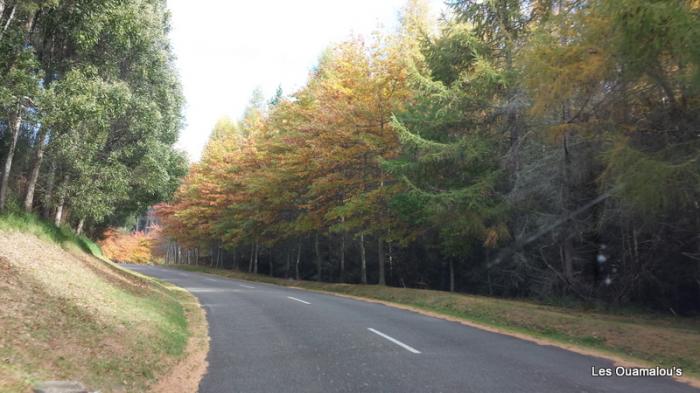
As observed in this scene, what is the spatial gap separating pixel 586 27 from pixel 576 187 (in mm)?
6399

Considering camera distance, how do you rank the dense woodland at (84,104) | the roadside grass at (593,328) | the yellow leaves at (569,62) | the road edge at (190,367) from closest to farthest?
the road edge at (190,367)
the roadside grass at (593,328)
the yellow leaves at (569,62)
the dense woodland at (84,104)

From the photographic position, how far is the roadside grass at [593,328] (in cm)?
896

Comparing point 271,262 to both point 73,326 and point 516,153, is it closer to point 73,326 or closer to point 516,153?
point 516,153

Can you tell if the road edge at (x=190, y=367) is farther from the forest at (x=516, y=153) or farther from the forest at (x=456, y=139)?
the forest at (x=516, y=153)

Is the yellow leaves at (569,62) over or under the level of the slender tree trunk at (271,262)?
over

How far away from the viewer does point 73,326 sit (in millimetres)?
7520

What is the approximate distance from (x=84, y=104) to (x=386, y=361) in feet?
32.1

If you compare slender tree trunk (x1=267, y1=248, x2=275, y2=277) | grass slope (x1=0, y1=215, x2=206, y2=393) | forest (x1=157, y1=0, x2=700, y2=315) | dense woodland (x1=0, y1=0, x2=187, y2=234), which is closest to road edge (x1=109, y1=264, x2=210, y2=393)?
grass slope (x1=0, y1=215, x2=206, y2=393)

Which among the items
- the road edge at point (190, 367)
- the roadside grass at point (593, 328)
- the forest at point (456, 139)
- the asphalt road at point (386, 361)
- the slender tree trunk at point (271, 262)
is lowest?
the road edge at point (190, 367)

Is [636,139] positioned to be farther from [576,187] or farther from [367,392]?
[367,392]

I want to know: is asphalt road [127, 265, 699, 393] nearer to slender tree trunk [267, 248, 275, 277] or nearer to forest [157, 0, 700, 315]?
forest [157, 0, 700, 315]

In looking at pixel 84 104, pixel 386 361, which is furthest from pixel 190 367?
pixel 84 104

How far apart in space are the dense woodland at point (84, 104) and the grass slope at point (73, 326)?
2.96 m

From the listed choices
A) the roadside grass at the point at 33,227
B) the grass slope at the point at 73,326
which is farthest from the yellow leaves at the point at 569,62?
the roadside grass at the point at 33,227
